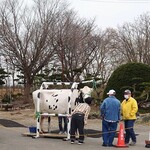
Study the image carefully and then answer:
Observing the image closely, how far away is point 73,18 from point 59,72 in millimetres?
5407

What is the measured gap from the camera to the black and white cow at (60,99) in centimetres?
1391

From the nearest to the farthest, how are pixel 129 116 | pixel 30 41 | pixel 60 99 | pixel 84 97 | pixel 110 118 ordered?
1. pixel 110 118
2. pixel 129 116
3. pixel 84 97
4. pixel 60 99
5. pixel 30 41

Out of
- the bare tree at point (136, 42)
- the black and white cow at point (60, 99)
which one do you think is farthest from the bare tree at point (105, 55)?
the black and white cow at point (60, 99)

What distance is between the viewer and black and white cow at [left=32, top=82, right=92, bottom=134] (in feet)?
45.6

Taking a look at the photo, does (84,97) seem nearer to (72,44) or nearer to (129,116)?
(129,116)

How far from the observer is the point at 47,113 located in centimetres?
1448

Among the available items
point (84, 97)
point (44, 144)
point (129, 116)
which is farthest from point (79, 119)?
point (129, 116)

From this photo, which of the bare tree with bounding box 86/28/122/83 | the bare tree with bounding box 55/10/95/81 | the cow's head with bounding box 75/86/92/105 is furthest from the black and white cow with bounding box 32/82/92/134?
the bare tree with bounding box 86/28/122/83

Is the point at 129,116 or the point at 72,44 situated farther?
the point at 72,44

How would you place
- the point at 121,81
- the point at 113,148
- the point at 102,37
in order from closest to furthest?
the point at 113,148, the point at 121,81, the point at 102,37

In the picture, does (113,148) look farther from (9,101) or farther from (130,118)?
(9,101)

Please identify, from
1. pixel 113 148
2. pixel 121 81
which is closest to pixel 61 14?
pixel 121 81

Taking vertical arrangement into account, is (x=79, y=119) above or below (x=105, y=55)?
below

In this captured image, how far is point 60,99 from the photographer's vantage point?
14.1 metres
